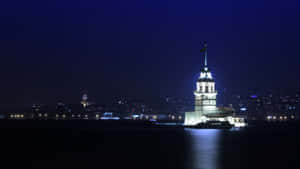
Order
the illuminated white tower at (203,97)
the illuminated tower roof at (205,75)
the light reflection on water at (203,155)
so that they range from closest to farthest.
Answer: the light reflection on water at (203,155), the illuminated white tower at (203,97), the illuminated tower roof at (205,75)

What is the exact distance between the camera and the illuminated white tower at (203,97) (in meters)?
109

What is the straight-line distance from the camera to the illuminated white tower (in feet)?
357

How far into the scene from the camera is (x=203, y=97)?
11200 cm

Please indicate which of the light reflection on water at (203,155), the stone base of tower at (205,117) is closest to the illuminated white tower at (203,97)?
the stone base of tower at (205,117)

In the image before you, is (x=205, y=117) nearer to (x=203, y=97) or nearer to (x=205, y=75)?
(x=203, y=97)

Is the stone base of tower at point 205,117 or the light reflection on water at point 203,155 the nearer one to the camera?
the light reflection on water at point 203,155

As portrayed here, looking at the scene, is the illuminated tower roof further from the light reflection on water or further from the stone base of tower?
the light reflection on water

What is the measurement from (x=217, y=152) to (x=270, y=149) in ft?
21.1

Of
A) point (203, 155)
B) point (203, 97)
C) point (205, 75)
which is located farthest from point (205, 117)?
point (203, 155)

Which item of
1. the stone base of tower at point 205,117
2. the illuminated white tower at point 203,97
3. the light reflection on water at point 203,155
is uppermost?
the illuminated white tower at point 203,97

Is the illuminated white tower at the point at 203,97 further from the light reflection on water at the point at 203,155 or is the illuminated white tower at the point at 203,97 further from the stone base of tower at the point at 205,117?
the light reflection on water at the point at 203,155

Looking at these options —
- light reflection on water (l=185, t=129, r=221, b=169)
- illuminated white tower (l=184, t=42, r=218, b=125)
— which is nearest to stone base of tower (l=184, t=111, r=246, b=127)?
illuminated white tower (l=184, t=42, r=218, b=125)

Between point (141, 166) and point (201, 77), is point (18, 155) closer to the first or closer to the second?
point (141, 166)

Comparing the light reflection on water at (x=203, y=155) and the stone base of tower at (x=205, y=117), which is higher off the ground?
the stone base of tower at (x=205, y=117)
